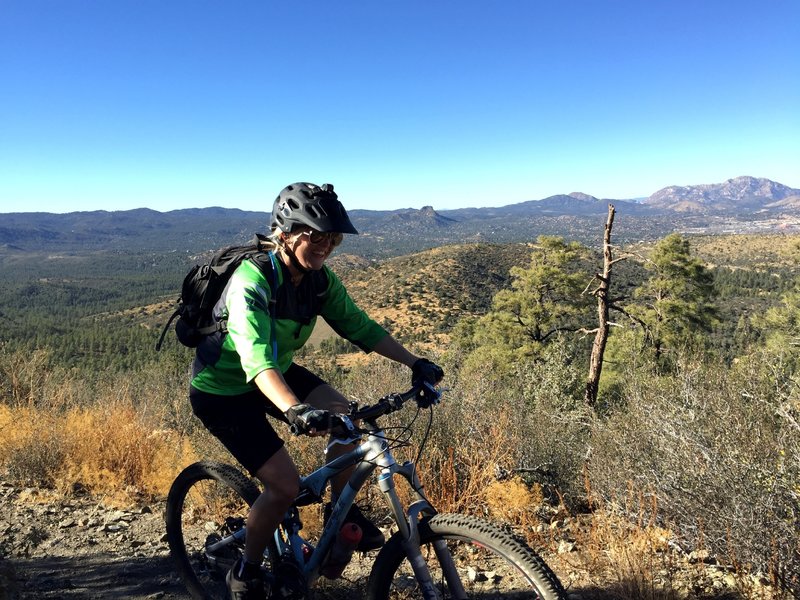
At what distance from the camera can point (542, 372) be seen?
1373 centimetres

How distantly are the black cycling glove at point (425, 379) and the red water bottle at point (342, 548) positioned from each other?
2.24ft

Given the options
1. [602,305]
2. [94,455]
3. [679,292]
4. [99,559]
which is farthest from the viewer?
[679,292]

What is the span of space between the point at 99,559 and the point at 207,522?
29.1 inches

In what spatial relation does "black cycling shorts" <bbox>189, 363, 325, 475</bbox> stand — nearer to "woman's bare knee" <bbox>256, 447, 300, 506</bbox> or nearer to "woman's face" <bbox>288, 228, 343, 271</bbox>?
"woman's bare knee" <bbox>256, 447, 300, 506</bbox>

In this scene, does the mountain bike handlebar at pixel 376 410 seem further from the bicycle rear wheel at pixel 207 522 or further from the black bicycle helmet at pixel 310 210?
the bicycle rear wheel at pixel 207 522

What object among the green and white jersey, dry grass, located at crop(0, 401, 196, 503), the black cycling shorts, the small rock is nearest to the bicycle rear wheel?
the black cycling shorts

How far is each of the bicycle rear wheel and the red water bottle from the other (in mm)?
564

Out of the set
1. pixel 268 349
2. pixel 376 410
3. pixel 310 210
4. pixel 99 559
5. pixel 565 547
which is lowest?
pixel 99 559

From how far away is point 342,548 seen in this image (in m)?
2.38

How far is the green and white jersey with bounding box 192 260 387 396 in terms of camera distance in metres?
2.13

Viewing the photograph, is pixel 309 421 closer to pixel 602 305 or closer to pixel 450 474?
pixel 450 474

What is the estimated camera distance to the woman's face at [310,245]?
2371mm

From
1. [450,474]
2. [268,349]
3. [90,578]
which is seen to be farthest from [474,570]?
[90,578]

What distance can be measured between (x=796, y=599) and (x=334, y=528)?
226 cm
